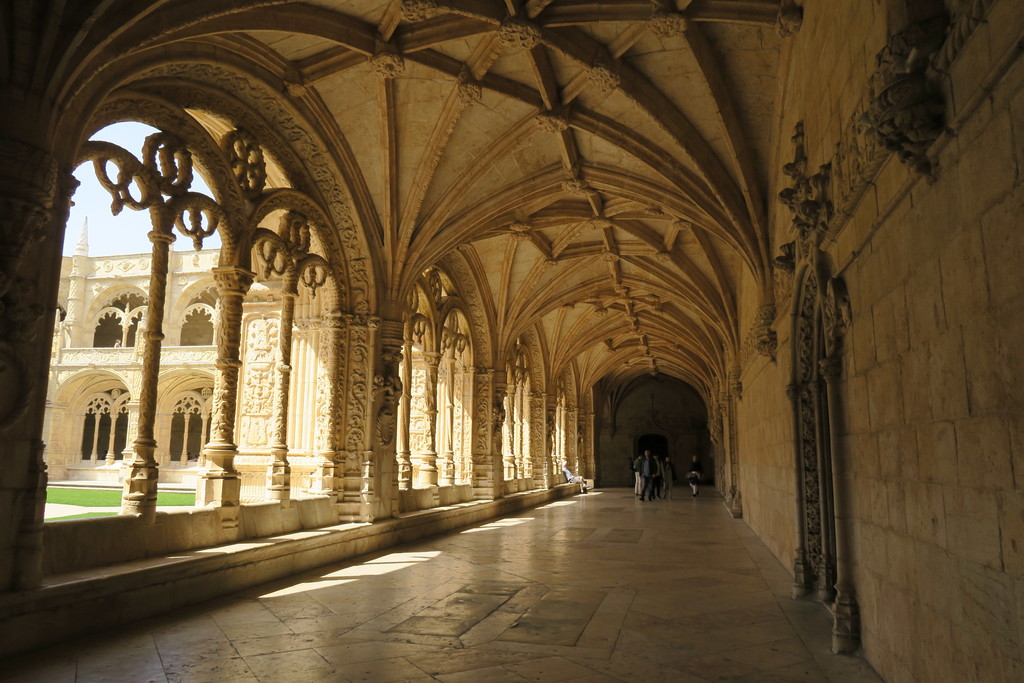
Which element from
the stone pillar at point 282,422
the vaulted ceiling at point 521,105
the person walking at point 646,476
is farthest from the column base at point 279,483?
the person walking at point 646,476

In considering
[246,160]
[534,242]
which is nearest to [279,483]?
[246,160]

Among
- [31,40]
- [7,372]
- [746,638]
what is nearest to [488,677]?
[746,638]

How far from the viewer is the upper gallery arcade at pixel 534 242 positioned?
2459mm

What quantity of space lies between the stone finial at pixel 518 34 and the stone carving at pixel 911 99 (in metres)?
4.64

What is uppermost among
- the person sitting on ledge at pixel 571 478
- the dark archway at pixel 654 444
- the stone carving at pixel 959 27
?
the stone carving at pixel 959 27

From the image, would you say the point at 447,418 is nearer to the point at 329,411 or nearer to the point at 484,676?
the point at 329,411

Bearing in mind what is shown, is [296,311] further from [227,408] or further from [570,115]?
[570,115]

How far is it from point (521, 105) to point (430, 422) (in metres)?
5.95

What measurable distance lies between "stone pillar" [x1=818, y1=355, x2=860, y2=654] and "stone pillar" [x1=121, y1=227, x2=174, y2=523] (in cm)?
496

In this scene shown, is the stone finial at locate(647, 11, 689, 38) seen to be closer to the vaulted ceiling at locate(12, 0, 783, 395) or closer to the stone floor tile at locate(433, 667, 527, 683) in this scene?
the vaulted ceiling at locate(12, 0, 783, 395)

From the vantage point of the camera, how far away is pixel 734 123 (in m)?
7.64

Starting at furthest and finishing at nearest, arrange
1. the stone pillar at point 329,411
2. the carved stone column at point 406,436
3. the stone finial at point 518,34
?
the carved stone column at point 406,436
the stone pillar at point 329,411
the stone finial at point 518,34

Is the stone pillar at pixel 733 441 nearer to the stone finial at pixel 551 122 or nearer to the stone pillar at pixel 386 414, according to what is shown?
the stone finial at pixel 551 122

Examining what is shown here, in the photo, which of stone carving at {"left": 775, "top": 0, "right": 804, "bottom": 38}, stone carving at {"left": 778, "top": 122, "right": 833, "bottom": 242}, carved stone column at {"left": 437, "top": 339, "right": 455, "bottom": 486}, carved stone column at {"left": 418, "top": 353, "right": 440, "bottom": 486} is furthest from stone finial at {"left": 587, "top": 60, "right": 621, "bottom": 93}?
carved stone column at {"left": 437, "top": 339, "right": 455, "bottom": 486}
